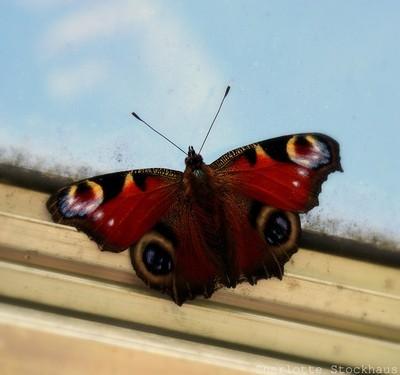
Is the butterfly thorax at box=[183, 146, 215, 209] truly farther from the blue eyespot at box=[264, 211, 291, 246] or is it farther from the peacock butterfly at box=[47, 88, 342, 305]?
the blue eyespot at box=[264, 211, 291, 246]

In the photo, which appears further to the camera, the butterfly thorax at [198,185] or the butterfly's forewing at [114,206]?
the butterfly thorax at [198,185]

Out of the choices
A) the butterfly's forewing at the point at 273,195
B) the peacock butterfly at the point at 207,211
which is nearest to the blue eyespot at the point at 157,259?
the peacock butterfly at the point at 207,211

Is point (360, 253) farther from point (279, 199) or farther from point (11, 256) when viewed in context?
point (11, 256)

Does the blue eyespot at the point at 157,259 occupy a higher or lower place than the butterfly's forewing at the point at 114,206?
lower

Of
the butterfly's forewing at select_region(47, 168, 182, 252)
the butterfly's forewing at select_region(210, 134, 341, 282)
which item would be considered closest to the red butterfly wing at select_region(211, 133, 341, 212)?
the butterfly's forewing at select_region(210, 134, 341, 282)

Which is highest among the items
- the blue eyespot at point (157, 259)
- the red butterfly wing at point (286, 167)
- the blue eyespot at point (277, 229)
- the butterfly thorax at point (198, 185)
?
the red butterfly wing at point (286, 167)

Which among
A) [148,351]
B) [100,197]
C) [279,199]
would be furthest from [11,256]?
[279,199]

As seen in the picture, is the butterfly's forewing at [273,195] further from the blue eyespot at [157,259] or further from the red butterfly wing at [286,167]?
the blue eyespot at [157,259]

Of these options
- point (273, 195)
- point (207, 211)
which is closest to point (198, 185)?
point (207, 211)
